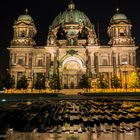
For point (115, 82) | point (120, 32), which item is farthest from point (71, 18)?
point (115, 82)

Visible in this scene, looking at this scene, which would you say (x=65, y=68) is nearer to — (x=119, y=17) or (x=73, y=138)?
(x=119, y=17)

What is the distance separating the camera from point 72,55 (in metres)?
85.0

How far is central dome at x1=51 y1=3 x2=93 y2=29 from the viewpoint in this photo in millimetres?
97062

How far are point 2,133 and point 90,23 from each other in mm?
92680

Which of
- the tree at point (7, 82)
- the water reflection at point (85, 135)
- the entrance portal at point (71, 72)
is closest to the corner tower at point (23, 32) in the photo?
the entrance portal at point (71, 72)

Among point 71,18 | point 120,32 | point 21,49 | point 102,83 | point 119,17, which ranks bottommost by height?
point 102,83

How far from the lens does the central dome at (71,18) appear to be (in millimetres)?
97062

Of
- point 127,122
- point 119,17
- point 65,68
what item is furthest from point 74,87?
point 127,122

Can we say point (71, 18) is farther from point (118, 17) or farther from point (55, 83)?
point (55, 83)

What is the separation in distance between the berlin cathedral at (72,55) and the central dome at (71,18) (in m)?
9.86

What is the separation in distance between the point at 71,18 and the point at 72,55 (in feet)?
61.5

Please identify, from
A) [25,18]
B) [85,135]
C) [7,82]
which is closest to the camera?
[85,135]

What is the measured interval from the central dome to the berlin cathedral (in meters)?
9.86

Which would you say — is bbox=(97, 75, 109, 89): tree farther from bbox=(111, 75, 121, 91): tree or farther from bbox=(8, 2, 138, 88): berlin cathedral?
bbox=(8, 2, 138, 88): berlin cathedral
